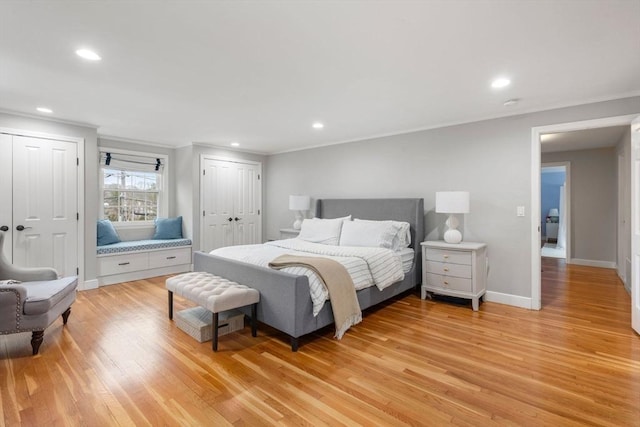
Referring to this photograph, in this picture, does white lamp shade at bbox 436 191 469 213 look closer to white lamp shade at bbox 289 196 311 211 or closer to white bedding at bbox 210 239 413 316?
white bedding at bbox 210 239 413 316

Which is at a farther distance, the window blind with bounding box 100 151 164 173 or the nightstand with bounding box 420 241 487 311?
the window blind with bounding box 100 151 164 173

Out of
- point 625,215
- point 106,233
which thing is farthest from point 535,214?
point 106,233

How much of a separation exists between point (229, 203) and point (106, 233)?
208 cm

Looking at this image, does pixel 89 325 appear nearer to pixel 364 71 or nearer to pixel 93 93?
pixel 93 93

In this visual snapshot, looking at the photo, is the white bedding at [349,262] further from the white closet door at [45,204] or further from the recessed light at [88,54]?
the white closet door at [45,204]

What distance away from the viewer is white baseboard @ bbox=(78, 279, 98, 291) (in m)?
4.45

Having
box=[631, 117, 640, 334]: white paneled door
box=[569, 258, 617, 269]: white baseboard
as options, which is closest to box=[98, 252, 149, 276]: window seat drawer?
box=[631, 117, 640, 334]: white paneled door

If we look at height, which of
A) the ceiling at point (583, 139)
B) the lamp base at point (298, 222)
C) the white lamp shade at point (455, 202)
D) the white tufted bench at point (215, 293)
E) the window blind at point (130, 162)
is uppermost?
the ceiling at point (583, 139)

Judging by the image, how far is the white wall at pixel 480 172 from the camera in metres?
3.70

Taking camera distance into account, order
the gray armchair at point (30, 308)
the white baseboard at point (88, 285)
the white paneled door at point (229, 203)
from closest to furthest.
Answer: the gray armchair at point (30, 308), the white baseboard at point (88, 285), the white paneled door at point (229, 203)

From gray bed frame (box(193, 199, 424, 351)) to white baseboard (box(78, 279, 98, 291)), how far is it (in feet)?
6.22

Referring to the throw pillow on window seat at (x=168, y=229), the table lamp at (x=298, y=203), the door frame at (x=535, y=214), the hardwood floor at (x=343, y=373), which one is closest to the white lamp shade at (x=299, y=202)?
the table lamp at (x=298, y=203)

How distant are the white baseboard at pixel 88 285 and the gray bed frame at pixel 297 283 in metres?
1.89

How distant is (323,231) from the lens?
15.3 ft
